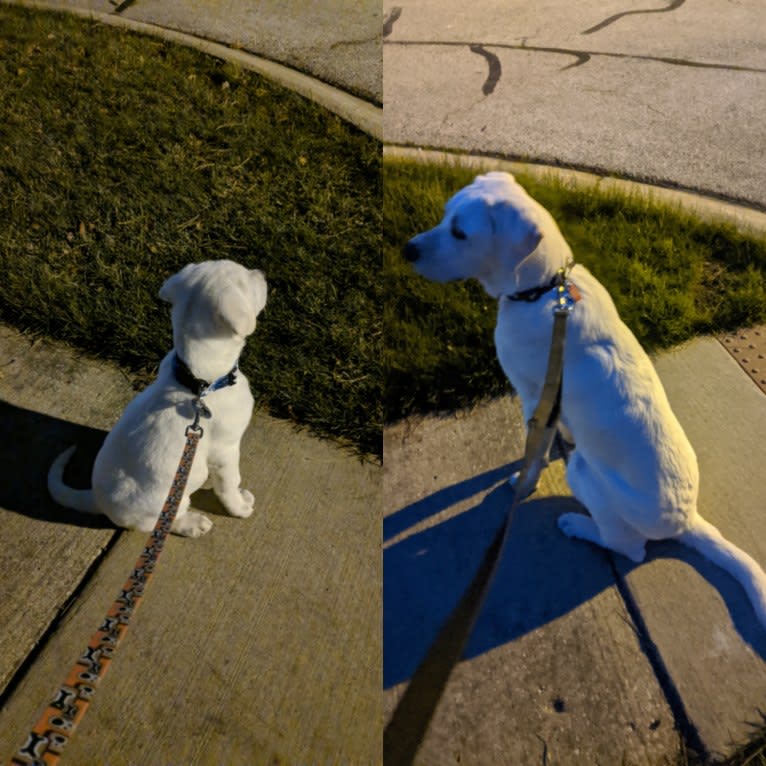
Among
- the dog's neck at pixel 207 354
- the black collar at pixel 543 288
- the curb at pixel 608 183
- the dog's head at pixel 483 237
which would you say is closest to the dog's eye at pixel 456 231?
the dog's head at pixel 483 237

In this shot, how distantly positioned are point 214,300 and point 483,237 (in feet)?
3.47

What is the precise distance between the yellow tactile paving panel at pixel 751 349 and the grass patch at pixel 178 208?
2.02 metres

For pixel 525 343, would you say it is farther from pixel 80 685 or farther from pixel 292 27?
pixel 292 27

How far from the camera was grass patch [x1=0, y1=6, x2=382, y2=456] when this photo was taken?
3.96 meters

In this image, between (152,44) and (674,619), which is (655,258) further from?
(152,44)

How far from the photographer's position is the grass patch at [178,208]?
13.0ft

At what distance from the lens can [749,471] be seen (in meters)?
3.42

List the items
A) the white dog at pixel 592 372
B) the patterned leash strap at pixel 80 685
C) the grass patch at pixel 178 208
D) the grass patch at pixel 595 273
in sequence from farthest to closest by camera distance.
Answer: the grass patch at pixel 178 208 < the grass patch at pixel 595 273 < the white dog at pixel 592 372 < the patterned leash strap at pixel 80 685

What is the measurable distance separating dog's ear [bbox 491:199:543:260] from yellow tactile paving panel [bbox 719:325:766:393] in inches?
76.3

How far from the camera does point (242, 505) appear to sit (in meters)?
3.22

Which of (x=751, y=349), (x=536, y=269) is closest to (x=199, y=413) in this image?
(x=536, y=269)

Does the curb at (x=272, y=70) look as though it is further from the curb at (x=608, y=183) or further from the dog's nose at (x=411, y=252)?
the dog's nose at (x=411, y=252)

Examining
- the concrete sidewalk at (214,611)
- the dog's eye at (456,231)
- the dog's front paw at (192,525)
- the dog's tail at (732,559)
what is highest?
the dog's eye at (456,231)

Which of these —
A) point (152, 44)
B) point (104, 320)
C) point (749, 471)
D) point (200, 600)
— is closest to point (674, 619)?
point (749, 471)
